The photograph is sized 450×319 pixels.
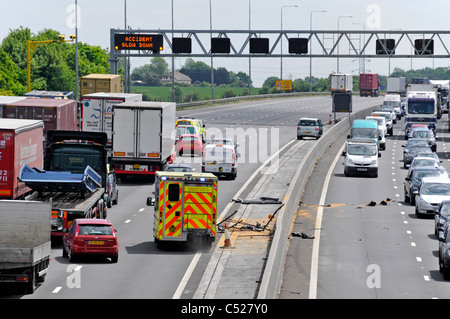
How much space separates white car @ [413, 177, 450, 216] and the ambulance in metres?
12.0

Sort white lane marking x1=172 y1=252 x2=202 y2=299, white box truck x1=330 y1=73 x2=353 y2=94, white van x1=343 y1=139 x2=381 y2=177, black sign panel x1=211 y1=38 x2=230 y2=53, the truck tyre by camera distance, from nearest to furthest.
Result: the truck tyre < white lane marking x1=172 y1=252 x2=202 y2=299 < white van x1=343 y1=139 x2=381 y2=177 < black sign panel x1=211 y1=38 x2=230 y2=53 < white box truck x1=330 y1=73 x2=353 y2=94

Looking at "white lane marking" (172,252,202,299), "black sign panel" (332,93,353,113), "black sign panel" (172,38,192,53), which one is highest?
"black sign panel" (172,38,192,53)

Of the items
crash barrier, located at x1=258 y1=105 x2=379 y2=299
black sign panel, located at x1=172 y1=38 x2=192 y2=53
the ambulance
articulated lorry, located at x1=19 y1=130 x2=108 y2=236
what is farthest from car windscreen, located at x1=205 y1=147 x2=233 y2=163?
black sign panel, located at x1=172 y1=38 x2=192 y2=53

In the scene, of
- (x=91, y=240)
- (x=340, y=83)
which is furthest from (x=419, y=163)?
(x=340, y=83)

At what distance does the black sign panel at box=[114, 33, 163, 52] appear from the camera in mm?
91625

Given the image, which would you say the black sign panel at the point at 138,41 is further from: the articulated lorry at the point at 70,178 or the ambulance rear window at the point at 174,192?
the ambulance rear window at the point at 174,192

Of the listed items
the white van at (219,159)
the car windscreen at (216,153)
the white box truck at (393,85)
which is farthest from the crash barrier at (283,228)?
the white box truck at (393,85)

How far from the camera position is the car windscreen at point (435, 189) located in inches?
1665

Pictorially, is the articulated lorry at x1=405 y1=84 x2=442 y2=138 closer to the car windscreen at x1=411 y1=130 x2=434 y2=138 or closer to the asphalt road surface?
the car windscreen at x1=411 y1=130 x2=434 y2=138

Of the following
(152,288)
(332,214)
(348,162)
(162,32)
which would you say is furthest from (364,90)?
(152,288)

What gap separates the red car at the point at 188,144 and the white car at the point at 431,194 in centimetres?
2277
